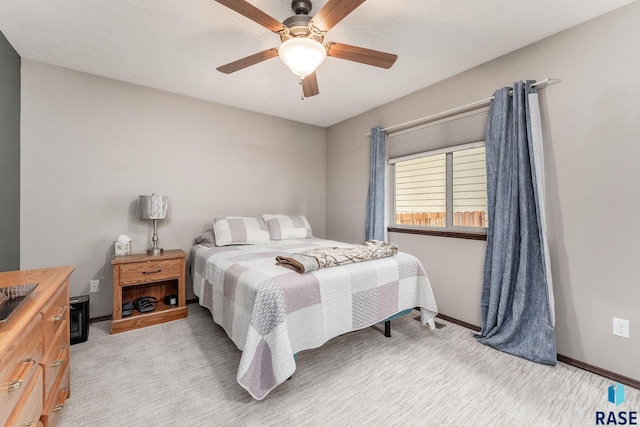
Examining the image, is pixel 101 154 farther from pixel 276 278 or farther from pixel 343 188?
pixel 343 188

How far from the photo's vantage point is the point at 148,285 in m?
2.91

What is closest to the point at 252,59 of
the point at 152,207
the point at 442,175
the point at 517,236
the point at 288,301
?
the point at 288,301

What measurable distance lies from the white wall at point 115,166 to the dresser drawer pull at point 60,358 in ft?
4.94

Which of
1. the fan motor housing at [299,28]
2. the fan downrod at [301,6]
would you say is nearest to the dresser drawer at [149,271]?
the fan motor housing at [299,28]

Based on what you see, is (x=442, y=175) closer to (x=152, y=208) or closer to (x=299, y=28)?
(x=299, y=28)

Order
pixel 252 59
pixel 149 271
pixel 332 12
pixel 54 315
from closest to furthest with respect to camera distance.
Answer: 1. pixel 54 315
2. pixel 332 12
3. pixel 252 59
4. pixel 149 271

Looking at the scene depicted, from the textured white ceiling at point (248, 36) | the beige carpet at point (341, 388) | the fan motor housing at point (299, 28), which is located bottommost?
the beige carpet at point (341, 388)

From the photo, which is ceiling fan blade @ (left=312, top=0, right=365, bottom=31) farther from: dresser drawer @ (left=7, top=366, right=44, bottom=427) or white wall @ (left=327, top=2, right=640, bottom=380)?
dresser drawer @ (left=7, top=366, right=44, bottom=427)

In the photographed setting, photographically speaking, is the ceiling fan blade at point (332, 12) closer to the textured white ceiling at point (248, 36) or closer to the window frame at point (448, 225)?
the textured white ceiling at point (248, 36)

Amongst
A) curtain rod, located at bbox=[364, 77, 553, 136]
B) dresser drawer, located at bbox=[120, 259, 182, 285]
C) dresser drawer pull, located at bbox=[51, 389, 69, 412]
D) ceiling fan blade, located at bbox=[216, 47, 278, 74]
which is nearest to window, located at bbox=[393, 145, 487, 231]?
curtain rod, located at bbox=[364, 77, 553, 136]

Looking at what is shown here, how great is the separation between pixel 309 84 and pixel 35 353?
2.12 m

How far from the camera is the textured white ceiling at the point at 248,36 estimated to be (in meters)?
1.79

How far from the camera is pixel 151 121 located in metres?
2.99

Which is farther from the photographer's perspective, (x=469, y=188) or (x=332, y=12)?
(x=469, y=188)
